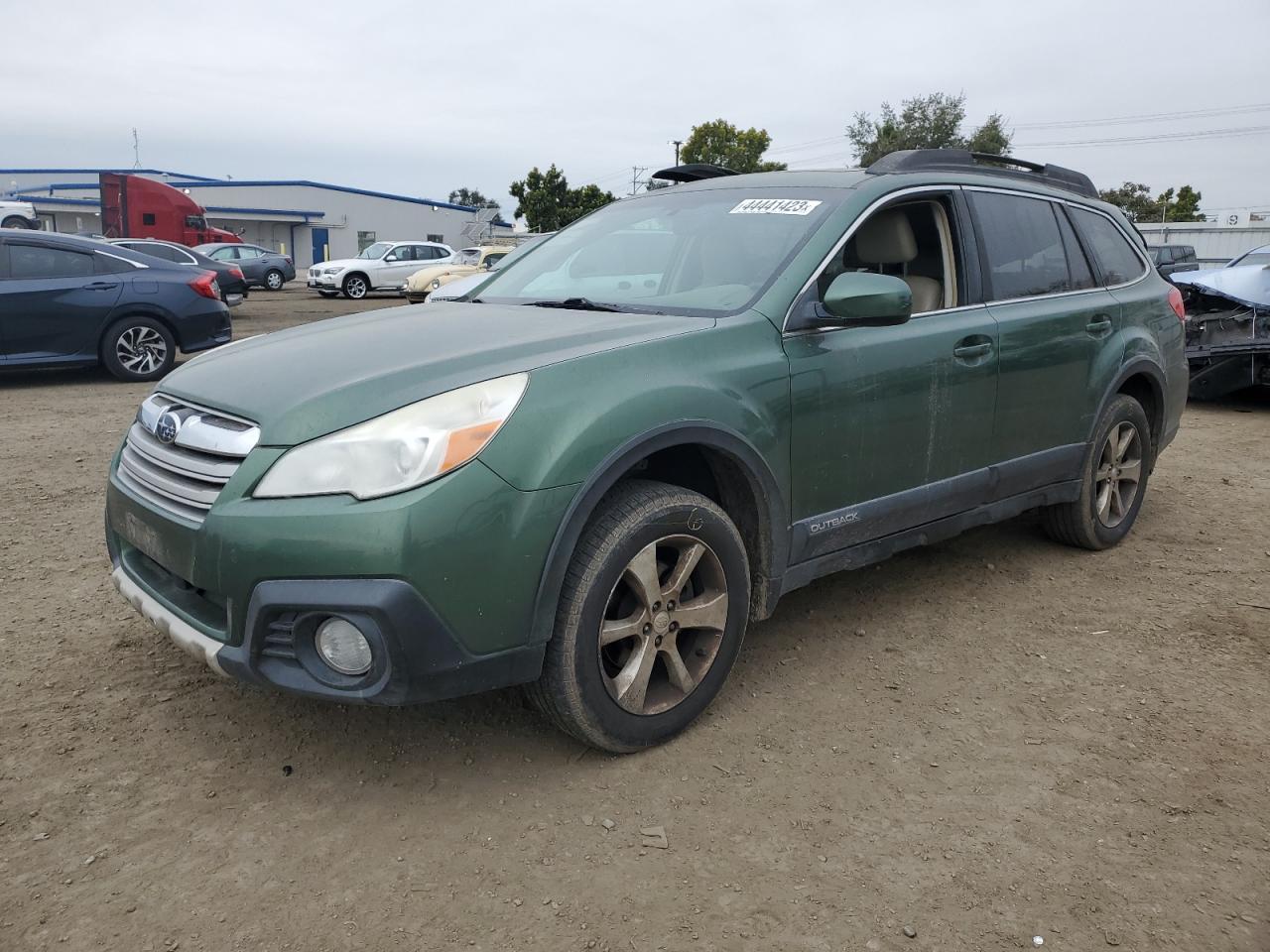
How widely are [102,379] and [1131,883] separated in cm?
1039

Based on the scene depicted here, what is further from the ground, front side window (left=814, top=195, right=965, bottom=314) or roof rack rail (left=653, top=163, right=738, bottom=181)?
roof rack rail (left=653, top=163, right=738, bottom=181)

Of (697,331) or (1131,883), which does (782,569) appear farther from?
(1131,883)

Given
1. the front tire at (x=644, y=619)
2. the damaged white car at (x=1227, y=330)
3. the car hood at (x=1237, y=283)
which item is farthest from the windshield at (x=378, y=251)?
the front tire at (x=644, y=619)

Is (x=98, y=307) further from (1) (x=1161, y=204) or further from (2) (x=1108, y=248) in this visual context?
(1) (x=1161, y=204)

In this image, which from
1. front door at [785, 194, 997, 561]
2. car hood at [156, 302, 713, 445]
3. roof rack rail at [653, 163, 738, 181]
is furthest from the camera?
roof rack rail at [653, 163, 738, 181]

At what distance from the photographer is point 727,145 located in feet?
164

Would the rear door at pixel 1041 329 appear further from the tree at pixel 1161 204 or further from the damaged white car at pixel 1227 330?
the tree at pixel 1161 204

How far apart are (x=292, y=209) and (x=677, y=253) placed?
61.2m

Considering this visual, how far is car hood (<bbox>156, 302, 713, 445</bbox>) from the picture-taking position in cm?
243

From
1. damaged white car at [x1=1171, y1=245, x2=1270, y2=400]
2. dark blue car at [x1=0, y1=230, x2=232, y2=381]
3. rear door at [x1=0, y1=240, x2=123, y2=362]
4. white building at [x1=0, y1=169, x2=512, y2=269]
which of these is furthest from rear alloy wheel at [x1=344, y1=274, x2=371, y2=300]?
white building at [x1=0, y1=169, x2=512, y2=269]

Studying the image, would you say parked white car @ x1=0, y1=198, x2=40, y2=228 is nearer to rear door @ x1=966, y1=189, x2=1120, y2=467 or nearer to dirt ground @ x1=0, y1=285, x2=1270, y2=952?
dirt ground @ x1=0, y1=285, x2=1270, y2=952

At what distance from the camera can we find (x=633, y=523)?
8.54ft

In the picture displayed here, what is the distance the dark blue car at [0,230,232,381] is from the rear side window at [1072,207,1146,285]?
331 inches

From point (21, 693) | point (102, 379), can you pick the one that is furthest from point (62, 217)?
point (21, 693)
